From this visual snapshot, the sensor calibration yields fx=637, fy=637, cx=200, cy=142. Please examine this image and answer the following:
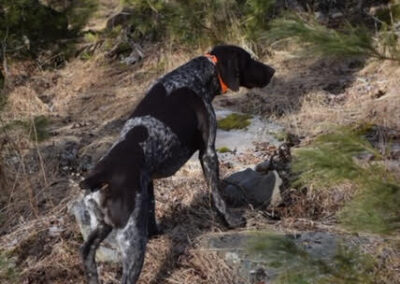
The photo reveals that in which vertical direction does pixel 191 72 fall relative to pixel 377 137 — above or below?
above

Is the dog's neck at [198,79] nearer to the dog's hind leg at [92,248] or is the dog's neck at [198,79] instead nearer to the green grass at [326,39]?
the dog's hind leg at [92,248]

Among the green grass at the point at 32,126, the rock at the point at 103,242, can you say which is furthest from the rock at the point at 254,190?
the green grass at the point at 32,126

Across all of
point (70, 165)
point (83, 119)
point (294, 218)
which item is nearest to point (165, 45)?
point (83, 119)

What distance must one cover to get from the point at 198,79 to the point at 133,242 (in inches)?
60.5

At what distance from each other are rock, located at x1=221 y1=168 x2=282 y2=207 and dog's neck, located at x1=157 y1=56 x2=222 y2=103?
2.89 ft

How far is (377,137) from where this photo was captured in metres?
6.07

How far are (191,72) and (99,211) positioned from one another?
1465 millimetres

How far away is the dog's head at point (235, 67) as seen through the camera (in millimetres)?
5051

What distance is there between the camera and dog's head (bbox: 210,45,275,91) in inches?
199

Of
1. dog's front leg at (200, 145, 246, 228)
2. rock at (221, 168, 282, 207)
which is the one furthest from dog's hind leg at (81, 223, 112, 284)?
rock at (221, 168, 282, 207)

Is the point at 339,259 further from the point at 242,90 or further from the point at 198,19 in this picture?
the point at 198,19

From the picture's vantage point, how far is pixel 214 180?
492 centimetres

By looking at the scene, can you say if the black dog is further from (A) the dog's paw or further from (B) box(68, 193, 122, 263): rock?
(B) box(68, 193, 122, 263): rock

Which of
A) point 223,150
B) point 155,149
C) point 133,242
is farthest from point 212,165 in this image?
point 223,150
